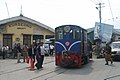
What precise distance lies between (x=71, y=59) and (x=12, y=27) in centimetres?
2006

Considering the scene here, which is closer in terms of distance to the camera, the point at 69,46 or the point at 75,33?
the point at 69,46

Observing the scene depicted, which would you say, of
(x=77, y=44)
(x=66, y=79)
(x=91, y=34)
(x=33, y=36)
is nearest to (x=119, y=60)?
(x=77, y=44)

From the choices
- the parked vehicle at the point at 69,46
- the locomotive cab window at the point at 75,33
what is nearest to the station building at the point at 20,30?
the parked vehicle at the point at 69,46

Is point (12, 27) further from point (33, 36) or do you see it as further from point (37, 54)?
point (37, 54)

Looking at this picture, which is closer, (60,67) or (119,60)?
(60,67)

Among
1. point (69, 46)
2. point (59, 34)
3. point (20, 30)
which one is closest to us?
point (69, 46)

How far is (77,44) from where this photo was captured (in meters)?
18.9

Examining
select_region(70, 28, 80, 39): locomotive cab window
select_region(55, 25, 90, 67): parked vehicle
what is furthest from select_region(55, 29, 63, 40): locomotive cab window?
select_region(70, 28, 80, 39): locomotive cab window

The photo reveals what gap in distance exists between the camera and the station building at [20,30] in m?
36.4

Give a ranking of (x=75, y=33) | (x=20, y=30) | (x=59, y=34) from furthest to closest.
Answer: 1. (x=20, y=30)
2. (x=59, y=34)
3. (x=75, y=33)

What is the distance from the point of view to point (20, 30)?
3747 cm

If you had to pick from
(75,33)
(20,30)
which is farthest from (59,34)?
(20,30)

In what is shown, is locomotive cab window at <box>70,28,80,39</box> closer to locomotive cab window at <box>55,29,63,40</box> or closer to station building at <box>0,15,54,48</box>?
locomotive cab window at <box>55,29,63,40</box>

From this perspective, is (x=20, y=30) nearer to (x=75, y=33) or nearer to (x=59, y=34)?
(x=59, y=34)
